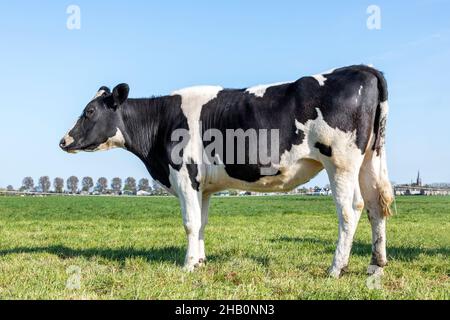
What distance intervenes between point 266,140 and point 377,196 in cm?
190

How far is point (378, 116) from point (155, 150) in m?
3.50

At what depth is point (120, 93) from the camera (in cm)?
805

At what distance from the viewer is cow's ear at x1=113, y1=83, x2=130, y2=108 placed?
26.1 ft


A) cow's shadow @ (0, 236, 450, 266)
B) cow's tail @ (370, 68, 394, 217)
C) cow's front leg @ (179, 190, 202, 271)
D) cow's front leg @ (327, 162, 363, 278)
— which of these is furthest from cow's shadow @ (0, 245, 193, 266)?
cow's tail @ (370, 68, 394, 217)

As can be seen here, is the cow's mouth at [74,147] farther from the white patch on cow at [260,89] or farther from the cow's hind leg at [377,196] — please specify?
the cow's hind leg at [377,196]

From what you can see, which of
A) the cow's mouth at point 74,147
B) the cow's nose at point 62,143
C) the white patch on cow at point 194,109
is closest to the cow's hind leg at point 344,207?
the white patch on cow at point 194,109

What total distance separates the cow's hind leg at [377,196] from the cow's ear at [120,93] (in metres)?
3.94

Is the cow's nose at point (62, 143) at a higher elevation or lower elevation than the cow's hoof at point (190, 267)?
higher

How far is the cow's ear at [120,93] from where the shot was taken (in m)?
7.96

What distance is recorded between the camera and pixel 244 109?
283 inches

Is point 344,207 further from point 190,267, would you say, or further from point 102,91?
point 102,91

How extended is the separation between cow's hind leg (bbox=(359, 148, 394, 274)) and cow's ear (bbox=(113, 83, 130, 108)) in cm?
394

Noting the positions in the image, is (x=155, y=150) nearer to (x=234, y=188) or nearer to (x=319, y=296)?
(x=234, y=188)

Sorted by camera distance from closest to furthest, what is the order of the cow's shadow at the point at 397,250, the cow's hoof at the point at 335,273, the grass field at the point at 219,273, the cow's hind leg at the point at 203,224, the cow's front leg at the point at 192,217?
the grass field at the point at 219,273
the cow's hoof at the point at 335,273
the cow's front leg at the point at 192,217
the cow's hind leg at the point at 203,224
the cow's shadow at the point at 397,250
